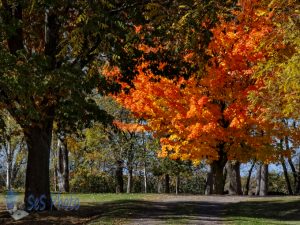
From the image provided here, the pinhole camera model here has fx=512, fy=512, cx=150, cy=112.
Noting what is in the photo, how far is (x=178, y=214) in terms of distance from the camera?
18266 mm

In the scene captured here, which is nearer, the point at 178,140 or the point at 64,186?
the point at 178,140

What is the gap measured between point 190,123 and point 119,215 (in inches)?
354

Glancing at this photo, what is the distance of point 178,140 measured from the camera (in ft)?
89.2

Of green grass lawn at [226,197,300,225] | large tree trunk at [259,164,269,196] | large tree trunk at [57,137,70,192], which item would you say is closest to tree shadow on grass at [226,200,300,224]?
green grass lawn at [226,197,300,225]

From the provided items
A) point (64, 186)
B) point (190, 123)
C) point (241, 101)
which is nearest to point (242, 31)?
point (241, 101)

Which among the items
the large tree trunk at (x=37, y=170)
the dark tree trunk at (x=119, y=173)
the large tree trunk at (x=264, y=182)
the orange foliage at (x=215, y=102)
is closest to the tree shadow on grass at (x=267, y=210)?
the orange foliage at (x=215, y=102)

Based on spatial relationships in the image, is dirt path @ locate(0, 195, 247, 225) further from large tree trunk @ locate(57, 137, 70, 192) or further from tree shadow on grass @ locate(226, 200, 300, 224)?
large tree trunk @ locate(57, 137, 70, 192)

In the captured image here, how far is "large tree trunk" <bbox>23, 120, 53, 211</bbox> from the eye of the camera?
61.3 ft

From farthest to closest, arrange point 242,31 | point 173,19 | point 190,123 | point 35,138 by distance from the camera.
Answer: point 190,123
point 242,31
point 35,138
point 173,19

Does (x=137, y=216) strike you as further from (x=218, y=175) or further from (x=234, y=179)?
(x=234, y=179)

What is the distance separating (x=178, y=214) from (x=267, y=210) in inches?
203

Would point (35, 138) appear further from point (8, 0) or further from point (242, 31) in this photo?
point (242, 31)

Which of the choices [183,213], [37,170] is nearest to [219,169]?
[183,213]

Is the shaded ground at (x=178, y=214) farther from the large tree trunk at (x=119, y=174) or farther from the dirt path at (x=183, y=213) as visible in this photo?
the large tree trunk at (x=119, y=174)
